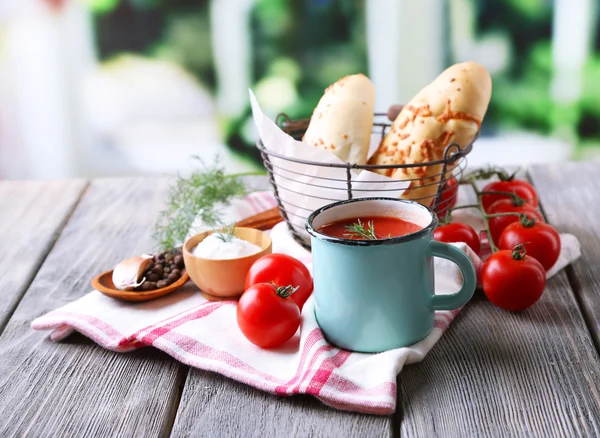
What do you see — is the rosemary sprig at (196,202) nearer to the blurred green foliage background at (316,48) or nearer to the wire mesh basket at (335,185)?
the wire mesh basket at (335,185)

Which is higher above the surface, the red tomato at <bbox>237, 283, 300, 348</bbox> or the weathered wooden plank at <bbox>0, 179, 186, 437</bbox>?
the red tomato at <bbox>237, 283, 300, 348</bbox>

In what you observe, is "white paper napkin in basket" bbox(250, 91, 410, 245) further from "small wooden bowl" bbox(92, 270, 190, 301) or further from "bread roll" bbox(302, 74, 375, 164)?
"small wooden bowl" bbox(92, 270, 190, 301)

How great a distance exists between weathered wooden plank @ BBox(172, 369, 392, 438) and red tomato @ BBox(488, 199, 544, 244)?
613 mm

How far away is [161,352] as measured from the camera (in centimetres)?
102

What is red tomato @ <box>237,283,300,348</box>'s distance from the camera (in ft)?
3.22

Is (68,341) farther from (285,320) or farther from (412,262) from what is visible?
(412,262)

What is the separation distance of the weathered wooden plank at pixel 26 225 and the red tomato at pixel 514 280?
776 millimetres

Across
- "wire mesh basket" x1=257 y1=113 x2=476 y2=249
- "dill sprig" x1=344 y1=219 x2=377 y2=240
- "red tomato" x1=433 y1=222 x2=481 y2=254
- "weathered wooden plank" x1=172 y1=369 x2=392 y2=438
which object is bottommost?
"weathered wooden plank" x1=172 y1=369 x2=392 y2=438

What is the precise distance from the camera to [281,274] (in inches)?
43.2

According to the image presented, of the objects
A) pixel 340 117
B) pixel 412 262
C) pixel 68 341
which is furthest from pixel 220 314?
pixel 340 117

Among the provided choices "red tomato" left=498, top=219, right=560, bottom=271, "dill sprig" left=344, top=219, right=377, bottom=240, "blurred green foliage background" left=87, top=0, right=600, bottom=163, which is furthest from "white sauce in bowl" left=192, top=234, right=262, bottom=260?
"blurred green foliage background" left=87, top=0, right=600, bottom=163

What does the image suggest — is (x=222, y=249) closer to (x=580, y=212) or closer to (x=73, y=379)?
(x=73, y=379)

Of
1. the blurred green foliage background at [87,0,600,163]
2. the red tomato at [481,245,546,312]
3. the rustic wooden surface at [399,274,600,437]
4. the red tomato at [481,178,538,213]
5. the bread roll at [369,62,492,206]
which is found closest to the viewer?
the rustic wooden surface at [399,274,600,437]

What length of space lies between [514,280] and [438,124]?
1.13ft
